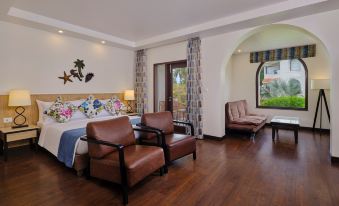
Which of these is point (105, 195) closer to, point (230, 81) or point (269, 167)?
point (269, 167)

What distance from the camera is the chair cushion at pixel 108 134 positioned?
2.44 m

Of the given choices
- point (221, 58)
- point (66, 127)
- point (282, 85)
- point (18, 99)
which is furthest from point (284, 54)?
point (18, 99)

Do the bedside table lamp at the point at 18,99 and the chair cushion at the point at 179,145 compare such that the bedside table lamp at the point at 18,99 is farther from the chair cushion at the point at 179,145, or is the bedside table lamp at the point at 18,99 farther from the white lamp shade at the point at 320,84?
the white lamp shade at the point at 320,84

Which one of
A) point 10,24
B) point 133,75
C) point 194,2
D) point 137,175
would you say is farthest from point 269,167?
point 10,24

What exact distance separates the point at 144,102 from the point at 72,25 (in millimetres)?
2956

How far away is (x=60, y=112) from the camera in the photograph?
3.89 meters

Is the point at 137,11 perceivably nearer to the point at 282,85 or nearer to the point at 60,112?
the point at 60,112

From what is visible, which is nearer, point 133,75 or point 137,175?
point 137,175

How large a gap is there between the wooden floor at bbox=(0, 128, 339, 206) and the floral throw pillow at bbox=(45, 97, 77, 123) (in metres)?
0.79

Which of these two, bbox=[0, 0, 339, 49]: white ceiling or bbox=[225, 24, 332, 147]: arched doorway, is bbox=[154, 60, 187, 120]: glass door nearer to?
bbox=[0, 0, 339, 49]: white ceiling

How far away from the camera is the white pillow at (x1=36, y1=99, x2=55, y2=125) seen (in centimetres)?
391

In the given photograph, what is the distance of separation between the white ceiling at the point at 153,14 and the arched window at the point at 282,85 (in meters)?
3.15

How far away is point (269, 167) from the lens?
10.0 ft

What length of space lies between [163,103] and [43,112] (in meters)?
3.21
